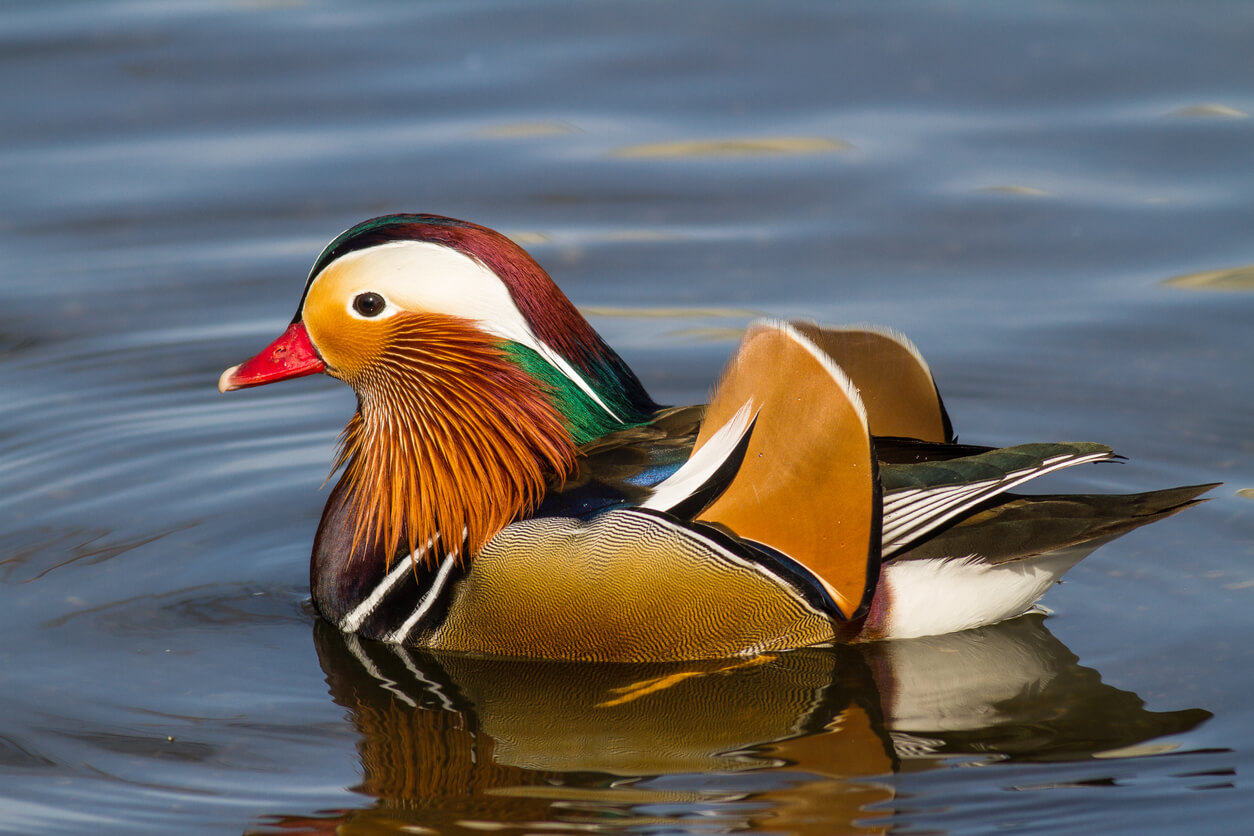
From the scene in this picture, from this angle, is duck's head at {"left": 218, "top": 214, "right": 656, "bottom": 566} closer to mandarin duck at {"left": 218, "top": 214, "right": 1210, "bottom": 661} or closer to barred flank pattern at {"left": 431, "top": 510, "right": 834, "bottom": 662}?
mandarin duck at {"left": 218, "top": 214, "right": 1210, "bottom": 661}

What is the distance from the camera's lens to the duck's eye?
16.8 ft

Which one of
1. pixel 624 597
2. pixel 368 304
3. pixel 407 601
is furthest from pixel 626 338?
pixel 624 597

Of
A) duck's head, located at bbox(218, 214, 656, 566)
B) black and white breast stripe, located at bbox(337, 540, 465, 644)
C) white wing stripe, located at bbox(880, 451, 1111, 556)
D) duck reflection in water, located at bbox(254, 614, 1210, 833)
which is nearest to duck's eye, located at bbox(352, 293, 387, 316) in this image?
duck's head, located at bbox(218, 214, 656, 566)

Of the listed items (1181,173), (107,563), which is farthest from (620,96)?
(107,563)

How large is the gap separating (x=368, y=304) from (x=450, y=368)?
32 centimetres

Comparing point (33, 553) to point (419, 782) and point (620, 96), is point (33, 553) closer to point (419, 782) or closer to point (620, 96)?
point (419, 782)

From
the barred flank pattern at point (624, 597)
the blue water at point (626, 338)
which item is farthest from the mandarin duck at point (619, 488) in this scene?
the blue water at point (626, 338)

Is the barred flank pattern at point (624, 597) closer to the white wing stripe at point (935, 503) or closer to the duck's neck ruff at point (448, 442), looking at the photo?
the duck's neck ruff at point (448, 442)

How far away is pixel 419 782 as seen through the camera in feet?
14.7

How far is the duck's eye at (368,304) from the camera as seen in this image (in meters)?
5.12

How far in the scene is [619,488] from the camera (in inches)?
193

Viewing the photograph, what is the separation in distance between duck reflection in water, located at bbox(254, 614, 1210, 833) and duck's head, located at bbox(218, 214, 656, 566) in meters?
0.48

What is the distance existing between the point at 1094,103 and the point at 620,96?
259cm

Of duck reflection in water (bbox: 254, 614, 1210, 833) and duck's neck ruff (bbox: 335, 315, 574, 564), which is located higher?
duck's neck ruff (bbox: 335, 315, 574, 564)
